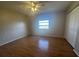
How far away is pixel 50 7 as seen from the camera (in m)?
1.25

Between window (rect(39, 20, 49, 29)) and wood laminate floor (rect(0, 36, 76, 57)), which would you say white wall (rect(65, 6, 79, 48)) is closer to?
wood laminate floor (rect(0, 36, 76, 57))

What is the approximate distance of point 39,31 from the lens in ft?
4.55

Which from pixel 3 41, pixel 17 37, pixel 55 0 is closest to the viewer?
pixel 55 0

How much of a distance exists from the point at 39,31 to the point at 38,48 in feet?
0.95

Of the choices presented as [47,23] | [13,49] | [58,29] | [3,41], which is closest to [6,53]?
[13,49]

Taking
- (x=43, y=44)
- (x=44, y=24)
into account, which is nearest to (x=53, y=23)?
(x=44, y=24)

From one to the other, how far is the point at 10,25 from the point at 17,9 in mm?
302

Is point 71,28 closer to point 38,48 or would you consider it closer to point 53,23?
point 53,23

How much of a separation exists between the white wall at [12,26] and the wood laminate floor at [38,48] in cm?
10

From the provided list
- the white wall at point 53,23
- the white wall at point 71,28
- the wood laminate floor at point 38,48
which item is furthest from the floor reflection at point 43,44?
the white wall at point 71,28

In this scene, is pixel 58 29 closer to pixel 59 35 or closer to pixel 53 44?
pixel 59 35

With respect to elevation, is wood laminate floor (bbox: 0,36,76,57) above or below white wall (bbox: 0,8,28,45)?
below

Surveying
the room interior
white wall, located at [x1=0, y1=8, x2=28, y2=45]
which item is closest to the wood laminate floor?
the room interior

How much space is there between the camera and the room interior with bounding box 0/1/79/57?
Result: 1.25m
